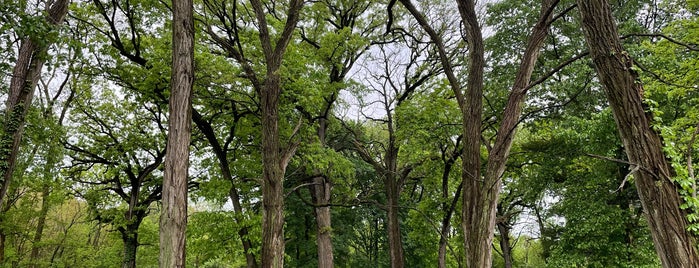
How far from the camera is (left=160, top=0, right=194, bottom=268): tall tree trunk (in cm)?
482

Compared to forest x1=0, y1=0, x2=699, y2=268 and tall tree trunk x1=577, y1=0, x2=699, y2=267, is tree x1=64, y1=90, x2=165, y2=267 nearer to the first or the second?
forest x1=0, y1=0, x2=699, y2=268

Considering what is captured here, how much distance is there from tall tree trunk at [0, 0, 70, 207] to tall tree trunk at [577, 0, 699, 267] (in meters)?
6.79

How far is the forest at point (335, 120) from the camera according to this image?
16.0 feet

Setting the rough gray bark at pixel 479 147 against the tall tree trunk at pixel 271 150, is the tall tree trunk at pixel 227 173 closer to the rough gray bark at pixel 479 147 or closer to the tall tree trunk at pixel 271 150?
the tall tree trunk at pixel 271 150

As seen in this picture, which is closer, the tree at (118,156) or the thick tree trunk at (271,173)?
the thick tree trunk at (271,173)

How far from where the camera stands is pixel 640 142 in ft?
10.3

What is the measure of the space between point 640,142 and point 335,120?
10531mm

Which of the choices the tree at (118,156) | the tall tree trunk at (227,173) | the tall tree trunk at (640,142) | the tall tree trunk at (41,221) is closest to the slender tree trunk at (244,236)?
the tall tree trunk at (227,173)

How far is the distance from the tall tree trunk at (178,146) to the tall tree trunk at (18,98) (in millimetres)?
1949

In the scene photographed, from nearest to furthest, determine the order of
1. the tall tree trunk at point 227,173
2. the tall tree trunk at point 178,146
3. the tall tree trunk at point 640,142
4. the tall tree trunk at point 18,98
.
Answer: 1. the tall tree trunk at point 640,142
2. the tall tree trunk at point 178,146
3. the tall tree trunk at point 18,98
4. the tall tree trunk at point 227,173

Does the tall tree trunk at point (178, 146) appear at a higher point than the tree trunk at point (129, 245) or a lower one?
higher

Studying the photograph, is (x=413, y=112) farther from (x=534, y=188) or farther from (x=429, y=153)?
(x=534, y=188)

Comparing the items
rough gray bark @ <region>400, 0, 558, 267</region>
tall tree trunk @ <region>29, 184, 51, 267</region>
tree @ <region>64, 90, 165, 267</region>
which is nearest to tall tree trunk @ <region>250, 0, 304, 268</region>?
rough gray bark @ <region>400, 0, 558, 267</region>

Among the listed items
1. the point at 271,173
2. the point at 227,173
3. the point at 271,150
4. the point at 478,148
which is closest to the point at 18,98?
the point at 271,150
